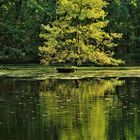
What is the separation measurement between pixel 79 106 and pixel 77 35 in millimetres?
30460

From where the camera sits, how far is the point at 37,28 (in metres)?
71.2

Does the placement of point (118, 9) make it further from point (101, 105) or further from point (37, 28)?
point (101, 105)

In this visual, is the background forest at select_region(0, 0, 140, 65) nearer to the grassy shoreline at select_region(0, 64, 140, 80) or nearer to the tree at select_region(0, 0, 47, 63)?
the tree at select_region(0, 0, 47, 63)

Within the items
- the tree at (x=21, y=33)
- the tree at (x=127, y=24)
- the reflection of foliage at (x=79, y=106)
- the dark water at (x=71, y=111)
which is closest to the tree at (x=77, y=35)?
the tree at (x=21, y=33)

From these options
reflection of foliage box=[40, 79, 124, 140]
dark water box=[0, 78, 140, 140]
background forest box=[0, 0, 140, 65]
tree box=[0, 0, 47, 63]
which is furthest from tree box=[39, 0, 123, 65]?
dark water box=[0, 78, 140, 140]

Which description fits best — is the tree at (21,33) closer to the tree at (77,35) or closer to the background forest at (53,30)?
the background forest at (53,30)

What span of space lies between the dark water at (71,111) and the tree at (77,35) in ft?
54.4

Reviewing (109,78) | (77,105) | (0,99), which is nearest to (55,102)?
(77,105)

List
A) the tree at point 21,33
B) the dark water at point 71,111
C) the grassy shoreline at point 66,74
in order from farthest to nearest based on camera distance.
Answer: the tree at point 21,33 → the grassy shoreline at point 66,74 → the dark water at point 71,111

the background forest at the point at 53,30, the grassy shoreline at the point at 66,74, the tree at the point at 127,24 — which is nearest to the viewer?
the grassy shoreline at the point at 66,74

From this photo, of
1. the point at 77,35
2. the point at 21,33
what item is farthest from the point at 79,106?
the point at 21,33

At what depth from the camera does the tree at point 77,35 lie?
172 feet

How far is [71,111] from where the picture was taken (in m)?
22.5

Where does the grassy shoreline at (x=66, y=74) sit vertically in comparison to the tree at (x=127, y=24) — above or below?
below
